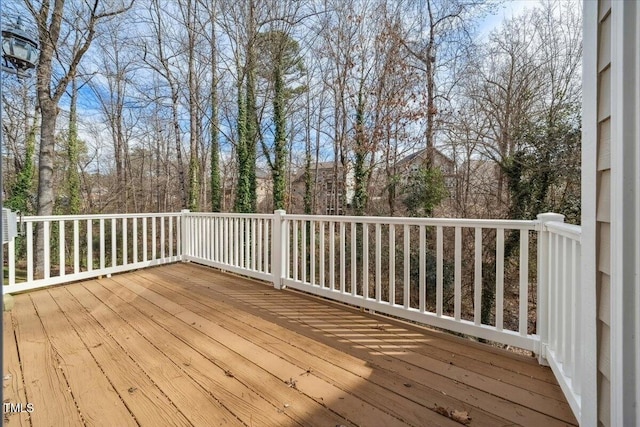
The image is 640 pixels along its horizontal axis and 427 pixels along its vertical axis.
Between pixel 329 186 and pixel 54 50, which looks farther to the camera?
pixel 329 186

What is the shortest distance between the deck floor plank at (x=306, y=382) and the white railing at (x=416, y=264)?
828 millimetres

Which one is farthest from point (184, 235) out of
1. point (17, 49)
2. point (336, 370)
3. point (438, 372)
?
point (438, 372)

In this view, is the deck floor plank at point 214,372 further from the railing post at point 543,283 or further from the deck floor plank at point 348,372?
the railing post at point 543,283

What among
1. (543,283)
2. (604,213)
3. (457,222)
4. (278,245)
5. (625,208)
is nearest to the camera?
(625,208)

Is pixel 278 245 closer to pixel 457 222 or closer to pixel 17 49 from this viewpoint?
pixel 457 222

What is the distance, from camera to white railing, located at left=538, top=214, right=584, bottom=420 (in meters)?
1.40

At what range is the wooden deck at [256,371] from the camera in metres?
1.46

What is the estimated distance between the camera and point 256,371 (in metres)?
1.81

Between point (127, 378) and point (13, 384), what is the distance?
58 cm

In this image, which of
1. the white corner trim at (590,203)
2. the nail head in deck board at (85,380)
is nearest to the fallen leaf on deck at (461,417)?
the white corner trim at (590,203)

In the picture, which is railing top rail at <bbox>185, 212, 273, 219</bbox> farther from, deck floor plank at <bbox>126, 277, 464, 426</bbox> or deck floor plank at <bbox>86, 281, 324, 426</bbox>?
deck floor plank at <bbox>86, 281, 324, 426</bbox>

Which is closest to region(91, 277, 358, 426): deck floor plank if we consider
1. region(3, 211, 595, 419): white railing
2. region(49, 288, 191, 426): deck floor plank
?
region(49, 288, 191, 426): deck floor plank

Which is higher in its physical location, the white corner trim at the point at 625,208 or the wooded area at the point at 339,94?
the wooded area at the point at 339,94

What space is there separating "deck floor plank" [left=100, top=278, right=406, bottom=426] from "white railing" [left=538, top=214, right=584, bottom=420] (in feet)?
2.75
